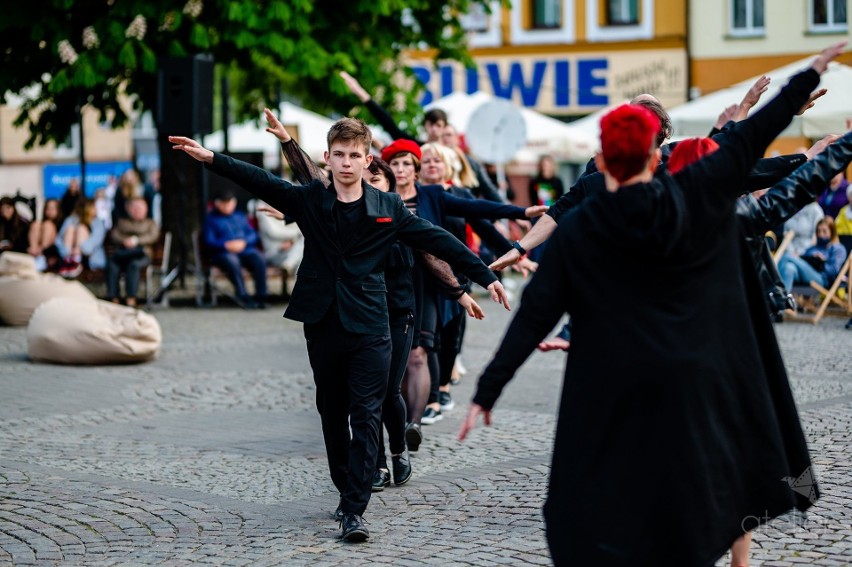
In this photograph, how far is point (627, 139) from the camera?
4.33 metres

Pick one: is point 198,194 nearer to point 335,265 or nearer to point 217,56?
point 217,56

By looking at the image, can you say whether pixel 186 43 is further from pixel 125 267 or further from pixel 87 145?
pixel 87 145

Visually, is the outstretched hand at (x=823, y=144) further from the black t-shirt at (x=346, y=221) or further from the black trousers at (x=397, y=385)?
the black trousers at (x=397, y=385)

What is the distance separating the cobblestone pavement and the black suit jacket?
1015mm

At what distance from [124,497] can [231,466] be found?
Answer: 976mm

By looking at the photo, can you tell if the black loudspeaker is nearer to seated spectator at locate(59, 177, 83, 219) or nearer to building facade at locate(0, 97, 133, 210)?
seated spectator at locate(59, 177, 83, 219)

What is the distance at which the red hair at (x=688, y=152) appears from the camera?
5.12 meters

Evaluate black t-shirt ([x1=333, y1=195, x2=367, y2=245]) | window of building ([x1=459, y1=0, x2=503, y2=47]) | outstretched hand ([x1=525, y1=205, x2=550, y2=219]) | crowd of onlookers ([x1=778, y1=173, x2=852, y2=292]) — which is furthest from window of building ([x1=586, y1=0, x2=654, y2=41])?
black t-shirt ([x1=333, y1=195, x2=367, y2=245])

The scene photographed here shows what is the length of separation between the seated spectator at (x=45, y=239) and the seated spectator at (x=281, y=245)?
9.52ft

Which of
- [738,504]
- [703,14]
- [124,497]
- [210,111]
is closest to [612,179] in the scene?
[738,504]

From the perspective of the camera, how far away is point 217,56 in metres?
20.1

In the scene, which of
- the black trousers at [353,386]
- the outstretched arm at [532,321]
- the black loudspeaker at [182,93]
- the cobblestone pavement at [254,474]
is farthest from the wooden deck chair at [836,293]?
the outstretched arm at [532,321]

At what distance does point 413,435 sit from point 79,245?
1262 cm

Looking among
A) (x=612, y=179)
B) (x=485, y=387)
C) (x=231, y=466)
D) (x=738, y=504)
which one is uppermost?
(x=612, y=179)
